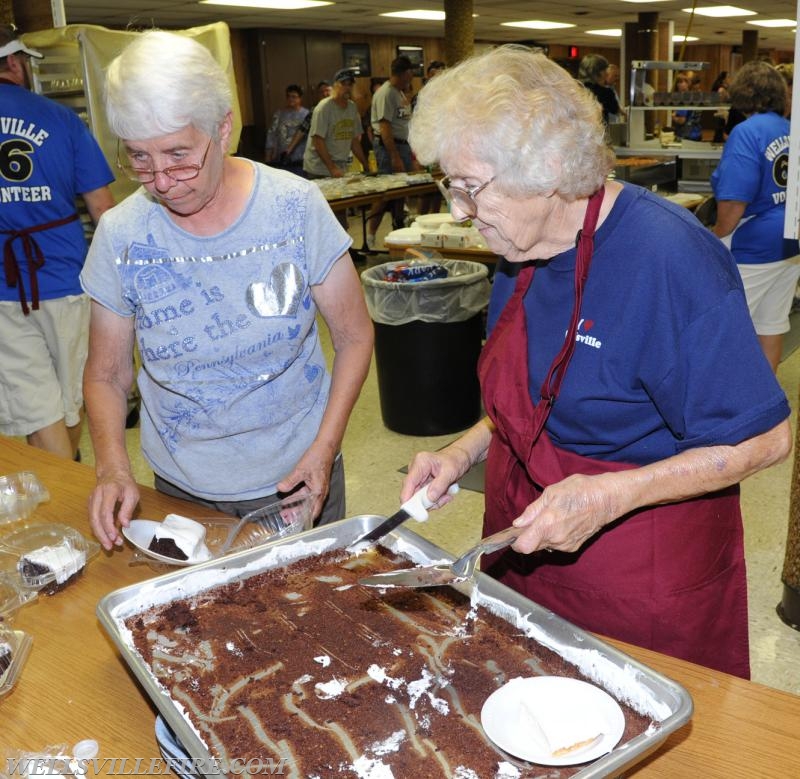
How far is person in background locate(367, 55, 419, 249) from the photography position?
8.16 metres

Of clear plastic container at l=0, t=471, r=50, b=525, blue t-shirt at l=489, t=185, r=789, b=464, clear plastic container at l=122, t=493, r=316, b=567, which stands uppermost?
blue t-shirt at l=489, t=185, r=789, b=464

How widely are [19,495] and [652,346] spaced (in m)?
1.20

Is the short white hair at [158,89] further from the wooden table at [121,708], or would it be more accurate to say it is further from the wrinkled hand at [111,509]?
the wooden table at [121,708]

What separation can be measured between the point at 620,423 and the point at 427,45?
16336 millimetres

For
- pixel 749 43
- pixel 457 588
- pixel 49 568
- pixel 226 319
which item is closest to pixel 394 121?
pixel 226 319

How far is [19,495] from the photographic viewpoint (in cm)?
164

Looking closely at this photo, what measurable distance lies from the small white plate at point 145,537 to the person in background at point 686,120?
16.9ft

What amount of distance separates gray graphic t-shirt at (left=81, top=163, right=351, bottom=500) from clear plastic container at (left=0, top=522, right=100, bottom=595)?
241 millimetres

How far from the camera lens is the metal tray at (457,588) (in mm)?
884

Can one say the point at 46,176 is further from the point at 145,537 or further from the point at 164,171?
the point at 145,537

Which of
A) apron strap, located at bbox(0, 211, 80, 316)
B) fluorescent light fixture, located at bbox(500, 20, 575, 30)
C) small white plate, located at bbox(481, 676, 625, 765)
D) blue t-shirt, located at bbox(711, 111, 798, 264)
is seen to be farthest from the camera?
fluorescent light fixture, located at bbox(500, 20, 575, 30)

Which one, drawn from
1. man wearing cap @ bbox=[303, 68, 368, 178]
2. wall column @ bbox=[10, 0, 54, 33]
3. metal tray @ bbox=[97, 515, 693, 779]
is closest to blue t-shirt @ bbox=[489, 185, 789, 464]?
metal tray @ bbox=[97, 515, 693, 779]

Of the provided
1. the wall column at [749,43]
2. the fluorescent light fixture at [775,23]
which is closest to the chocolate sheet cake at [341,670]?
the fluorescent light fixture at [775,23]

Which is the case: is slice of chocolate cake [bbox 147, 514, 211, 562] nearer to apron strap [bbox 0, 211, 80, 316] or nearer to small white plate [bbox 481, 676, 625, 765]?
small white plate [bbox 481, 676, 625, 765]
